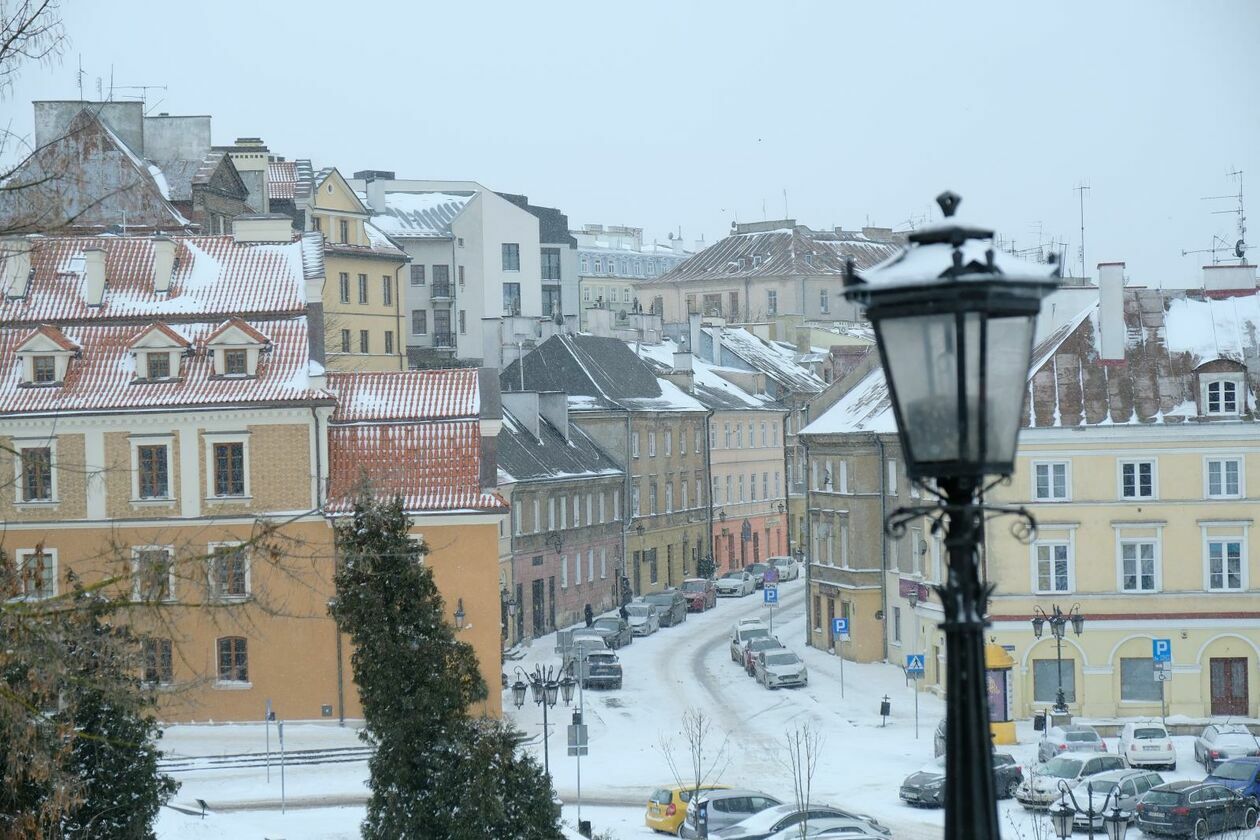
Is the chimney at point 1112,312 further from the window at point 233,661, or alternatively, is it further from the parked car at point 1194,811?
the window at point 233,661

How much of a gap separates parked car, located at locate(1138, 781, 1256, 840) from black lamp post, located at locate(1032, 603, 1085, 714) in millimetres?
10243

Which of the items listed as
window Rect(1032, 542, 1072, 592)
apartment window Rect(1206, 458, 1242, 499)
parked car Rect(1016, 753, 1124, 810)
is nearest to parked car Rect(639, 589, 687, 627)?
window Rect(1032, 542, 1072, 592)

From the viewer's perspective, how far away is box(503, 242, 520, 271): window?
9950cm

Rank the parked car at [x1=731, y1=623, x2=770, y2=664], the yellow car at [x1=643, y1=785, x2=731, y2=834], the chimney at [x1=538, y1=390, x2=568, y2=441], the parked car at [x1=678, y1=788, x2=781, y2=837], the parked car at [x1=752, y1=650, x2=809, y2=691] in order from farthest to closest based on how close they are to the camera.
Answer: the chimney at [x1=538, y1=390, x2=568, y2=441] < the parked car at [x1=731, y1=623, x2=770, y2=664] < the parked car at [x1=752, y1=650, x2=809, y2=691] < the yellow car at [x1=643, y1=785, x2=731, y2=834] < the parked car at [x1=678, y1=788, x2=781, y2=837]

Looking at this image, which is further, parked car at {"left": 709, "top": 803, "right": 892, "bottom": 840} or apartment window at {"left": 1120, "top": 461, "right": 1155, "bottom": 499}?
apartment window at {"left": 1120, "top": 461, "right": 1155, "bottom": 499}

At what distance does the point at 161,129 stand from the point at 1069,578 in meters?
39.4

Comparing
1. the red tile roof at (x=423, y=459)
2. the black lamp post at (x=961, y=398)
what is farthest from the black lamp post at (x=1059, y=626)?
the black lamp post at (x=961, y=398)

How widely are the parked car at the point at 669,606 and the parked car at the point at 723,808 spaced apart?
33.6 meters

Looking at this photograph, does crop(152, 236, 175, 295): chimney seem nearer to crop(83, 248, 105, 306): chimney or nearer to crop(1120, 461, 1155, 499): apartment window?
crop(83, 248, 105, 306): chimney

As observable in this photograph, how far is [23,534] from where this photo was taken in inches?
1875

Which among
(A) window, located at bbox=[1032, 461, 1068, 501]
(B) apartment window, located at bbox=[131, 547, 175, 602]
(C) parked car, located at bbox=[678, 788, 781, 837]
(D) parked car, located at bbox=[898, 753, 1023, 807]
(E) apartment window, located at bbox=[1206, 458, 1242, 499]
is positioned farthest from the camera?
(A) window, located at bbox=[1032, 461, 1068, 501]

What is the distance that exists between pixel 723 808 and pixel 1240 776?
453 inches

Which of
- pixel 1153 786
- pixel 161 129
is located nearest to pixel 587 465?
pixel 161 129

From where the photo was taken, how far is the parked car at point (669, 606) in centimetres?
7112
